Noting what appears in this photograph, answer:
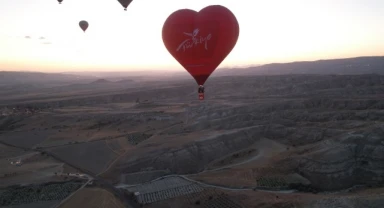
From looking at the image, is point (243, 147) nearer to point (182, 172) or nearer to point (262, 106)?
point (182, 172)

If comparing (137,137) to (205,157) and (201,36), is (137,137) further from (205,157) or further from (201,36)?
(201,36)

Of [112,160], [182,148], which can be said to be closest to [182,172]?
[182,148]

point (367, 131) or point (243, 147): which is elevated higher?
point (367, 131)

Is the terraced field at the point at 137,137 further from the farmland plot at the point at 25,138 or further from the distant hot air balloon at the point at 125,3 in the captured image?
the distant hot air balloon at the point at 125,3

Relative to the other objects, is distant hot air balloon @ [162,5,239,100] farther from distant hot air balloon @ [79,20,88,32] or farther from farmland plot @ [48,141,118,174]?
distant hot air balloon @ [79,20,88,32]

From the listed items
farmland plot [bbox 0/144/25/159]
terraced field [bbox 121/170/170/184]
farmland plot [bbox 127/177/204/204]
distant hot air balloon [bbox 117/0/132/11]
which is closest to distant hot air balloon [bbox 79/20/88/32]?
terraced field [bbox 121/170/170/184]

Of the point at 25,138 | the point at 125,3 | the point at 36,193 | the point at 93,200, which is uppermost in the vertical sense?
the point at 125,3

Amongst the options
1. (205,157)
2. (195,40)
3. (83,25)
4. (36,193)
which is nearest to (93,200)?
(36,193)
